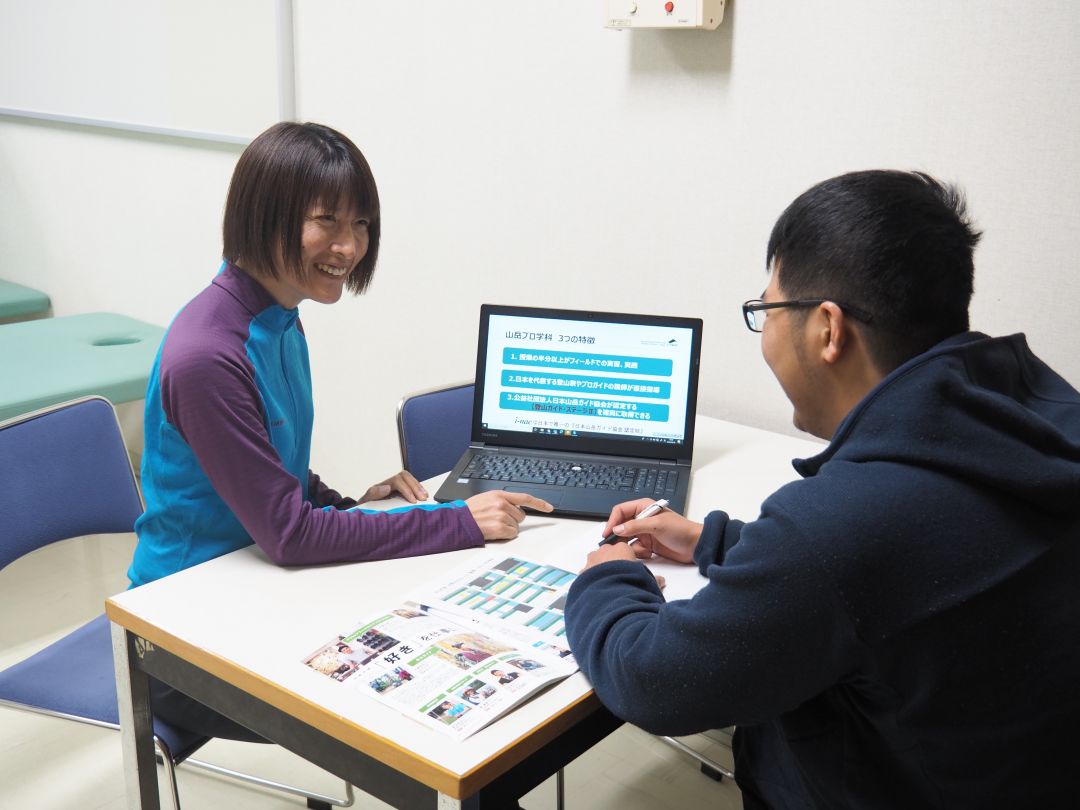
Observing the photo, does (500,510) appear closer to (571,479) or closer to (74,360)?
(571,479)

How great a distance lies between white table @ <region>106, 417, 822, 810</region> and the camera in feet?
3.56

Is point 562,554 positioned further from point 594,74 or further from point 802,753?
point 594,74

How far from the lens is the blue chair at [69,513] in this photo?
162 cm

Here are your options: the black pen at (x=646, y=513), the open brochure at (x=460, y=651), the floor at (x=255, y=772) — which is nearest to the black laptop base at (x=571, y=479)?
the black pen at (x=646, y=513)

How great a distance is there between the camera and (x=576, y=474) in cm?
185

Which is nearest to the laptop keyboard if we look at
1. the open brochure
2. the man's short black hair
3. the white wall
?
the open brochure

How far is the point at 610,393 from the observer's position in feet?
6.35

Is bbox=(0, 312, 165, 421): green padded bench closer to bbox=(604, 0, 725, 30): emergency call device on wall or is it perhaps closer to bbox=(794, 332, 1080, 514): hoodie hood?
bbox=(604, 0, 725, 30): emergency call device on wall

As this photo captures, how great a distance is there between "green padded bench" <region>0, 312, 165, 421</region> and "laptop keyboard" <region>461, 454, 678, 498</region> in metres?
1.52

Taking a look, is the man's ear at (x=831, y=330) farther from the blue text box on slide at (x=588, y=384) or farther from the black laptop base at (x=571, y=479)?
the blue text box on slide at (x=588, y=384)

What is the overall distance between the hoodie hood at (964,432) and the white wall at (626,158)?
0.98 meters

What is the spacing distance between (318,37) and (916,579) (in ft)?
8.28

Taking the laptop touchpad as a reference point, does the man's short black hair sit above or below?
above

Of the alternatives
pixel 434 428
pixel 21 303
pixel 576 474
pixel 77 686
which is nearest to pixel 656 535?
pixel 576 474
